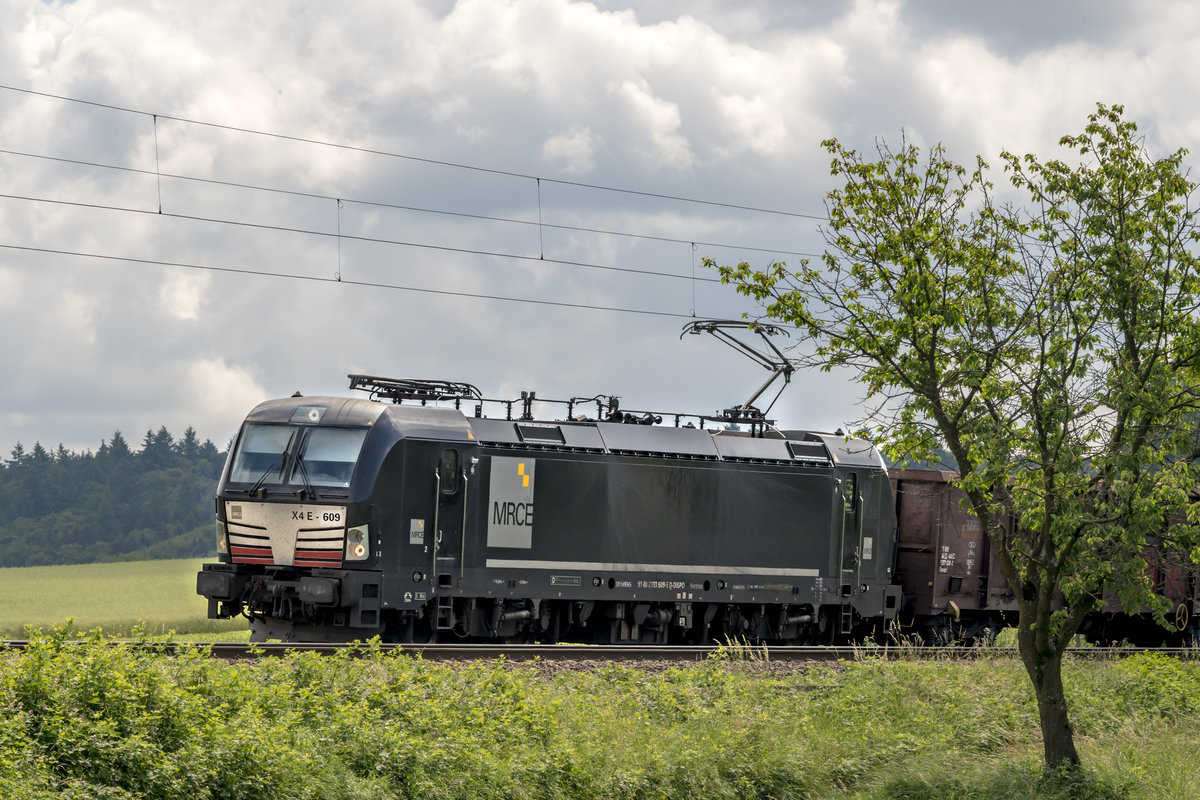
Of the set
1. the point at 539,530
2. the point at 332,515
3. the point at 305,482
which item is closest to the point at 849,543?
the point at 539,530

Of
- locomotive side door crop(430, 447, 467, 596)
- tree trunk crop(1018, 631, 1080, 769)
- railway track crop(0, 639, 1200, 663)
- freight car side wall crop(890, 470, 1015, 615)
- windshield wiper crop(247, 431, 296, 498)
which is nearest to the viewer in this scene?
tree trunk crop(1018, 631, 1080, 769)

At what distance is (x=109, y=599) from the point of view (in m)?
44.8

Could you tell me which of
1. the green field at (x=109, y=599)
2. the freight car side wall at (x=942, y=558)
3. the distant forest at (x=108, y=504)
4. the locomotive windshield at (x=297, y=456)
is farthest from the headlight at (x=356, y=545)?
the distant forest at (x=108, y=504)

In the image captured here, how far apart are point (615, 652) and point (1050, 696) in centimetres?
624

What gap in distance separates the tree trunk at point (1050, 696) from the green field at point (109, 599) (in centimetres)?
1723

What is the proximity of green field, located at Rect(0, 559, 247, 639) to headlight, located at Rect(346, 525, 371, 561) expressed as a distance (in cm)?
853

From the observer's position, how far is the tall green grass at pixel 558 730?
1073cm

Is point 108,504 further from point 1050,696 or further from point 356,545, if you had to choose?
point 1050,696

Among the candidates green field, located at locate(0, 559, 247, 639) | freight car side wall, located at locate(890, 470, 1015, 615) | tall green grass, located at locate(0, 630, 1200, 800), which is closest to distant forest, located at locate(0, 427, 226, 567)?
green field, located at locate(0, 559, 247, 639)

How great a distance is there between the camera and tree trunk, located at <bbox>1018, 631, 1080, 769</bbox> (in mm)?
14453

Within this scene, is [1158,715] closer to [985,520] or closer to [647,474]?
[985,520]

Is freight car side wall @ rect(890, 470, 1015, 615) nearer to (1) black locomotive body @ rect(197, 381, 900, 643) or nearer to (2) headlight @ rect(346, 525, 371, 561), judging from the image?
(1) black locomotive body @ rect(197, 381, 900, 643)

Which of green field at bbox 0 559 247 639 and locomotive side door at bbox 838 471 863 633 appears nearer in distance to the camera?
locomotive side door at bbox 838 471 863 633

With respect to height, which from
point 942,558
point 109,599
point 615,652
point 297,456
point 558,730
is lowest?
point 109,599
